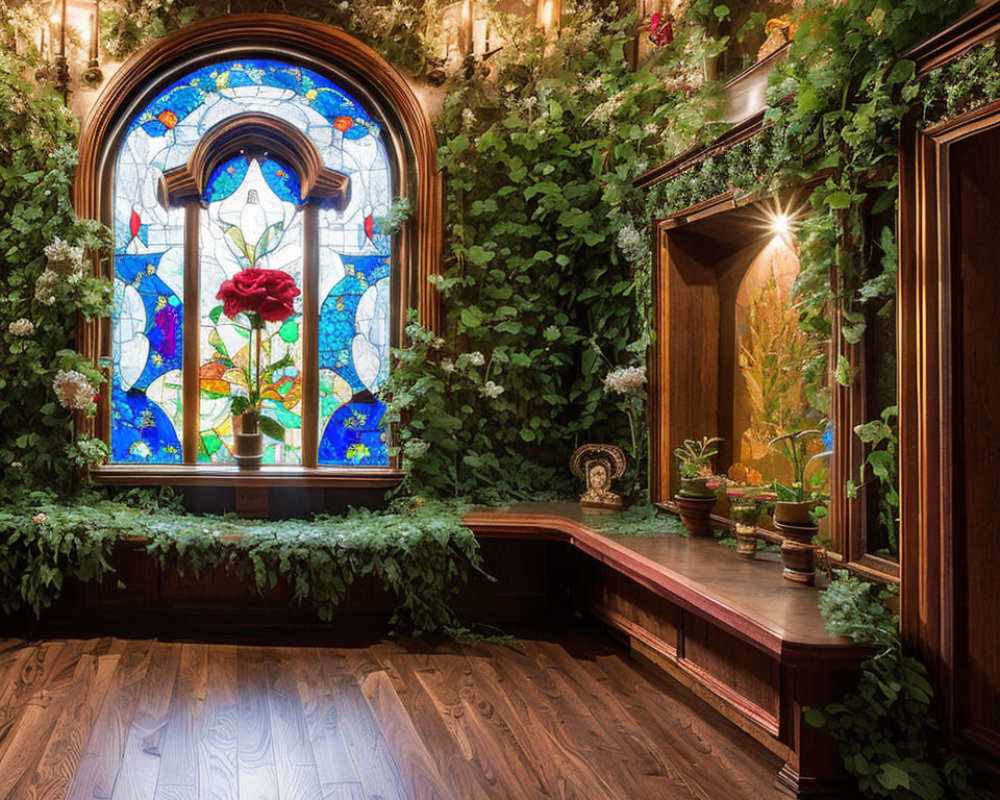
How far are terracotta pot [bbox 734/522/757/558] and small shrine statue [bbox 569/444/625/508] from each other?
891 mm

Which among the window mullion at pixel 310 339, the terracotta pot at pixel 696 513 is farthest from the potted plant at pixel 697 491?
the window mullion at pixel 310 339

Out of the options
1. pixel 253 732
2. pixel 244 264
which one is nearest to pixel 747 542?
pixel 253 732

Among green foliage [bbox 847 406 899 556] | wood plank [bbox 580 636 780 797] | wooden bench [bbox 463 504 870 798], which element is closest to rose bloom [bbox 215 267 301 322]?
wooden bench [bbox 463 504 870 798]

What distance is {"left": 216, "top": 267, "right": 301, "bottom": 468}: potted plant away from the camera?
4039 mm

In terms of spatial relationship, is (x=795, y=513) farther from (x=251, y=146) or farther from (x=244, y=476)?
(x=251, y=146)

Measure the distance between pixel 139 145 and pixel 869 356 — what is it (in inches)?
146

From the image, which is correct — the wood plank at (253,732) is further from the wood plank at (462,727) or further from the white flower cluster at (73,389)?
the white flower cluster at (73,389)

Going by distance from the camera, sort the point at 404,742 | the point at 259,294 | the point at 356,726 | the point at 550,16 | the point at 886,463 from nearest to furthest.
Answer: the point at 886,463
the point at 404,742
the point at 356,726
the point at 259,294
the point at 550,16

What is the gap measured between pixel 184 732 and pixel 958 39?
3.00 meters

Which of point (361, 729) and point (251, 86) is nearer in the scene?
point (361, 729)

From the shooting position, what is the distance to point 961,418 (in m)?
2.12

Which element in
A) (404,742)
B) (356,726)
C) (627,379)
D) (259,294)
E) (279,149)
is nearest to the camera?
(404,742)

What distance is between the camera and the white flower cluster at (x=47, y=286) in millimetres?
3834

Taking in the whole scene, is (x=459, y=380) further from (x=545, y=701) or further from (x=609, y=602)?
(x=545, y=701)
